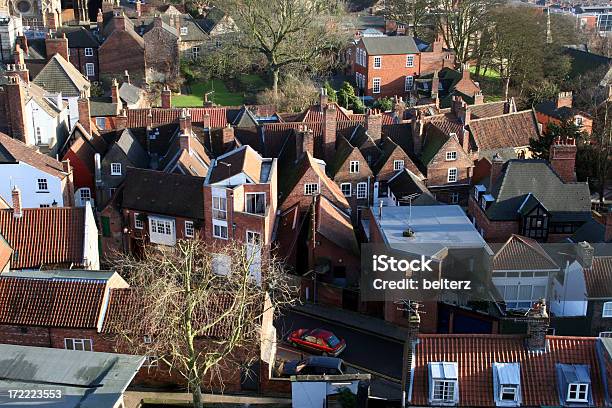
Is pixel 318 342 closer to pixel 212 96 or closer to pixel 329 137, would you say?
pixel 329 137

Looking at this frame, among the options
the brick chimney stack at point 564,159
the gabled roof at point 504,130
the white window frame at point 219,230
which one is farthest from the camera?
the gabled roof at point 504,130

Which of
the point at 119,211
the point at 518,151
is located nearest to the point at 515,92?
the point at 518,151

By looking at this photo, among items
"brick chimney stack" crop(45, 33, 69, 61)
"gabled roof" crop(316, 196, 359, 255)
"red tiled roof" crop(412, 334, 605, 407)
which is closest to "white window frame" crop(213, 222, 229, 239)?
"gabled roof" crop(316, 196, 359, 255)

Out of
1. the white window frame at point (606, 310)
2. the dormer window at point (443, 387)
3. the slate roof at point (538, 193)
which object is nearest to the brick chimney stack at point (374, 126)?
the slate roof at point (538, 193)

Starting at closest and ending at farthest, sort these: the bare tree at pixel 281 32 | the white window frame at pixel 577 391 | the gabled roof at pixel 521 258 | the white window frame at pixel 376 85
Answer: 1. the white window frame at pixel 577 391
2. the gabled roof at pixel 521 258
3. the bare tree at pixel 281 32
4. the white window frame at pixel 376 85

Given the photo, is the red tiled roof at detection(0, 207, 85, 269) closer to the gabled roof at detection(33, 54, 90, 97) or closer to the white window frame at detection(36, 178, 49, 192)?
the white window frame at detection(36, 178, 49, 192)

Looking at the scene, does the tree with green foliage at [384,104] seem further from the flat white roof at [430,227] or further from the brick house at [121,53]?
the flat white roof at [430,227]

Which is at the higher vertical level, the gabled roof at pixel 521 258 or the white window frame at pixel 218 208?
the white window frame at pixel 218 208
